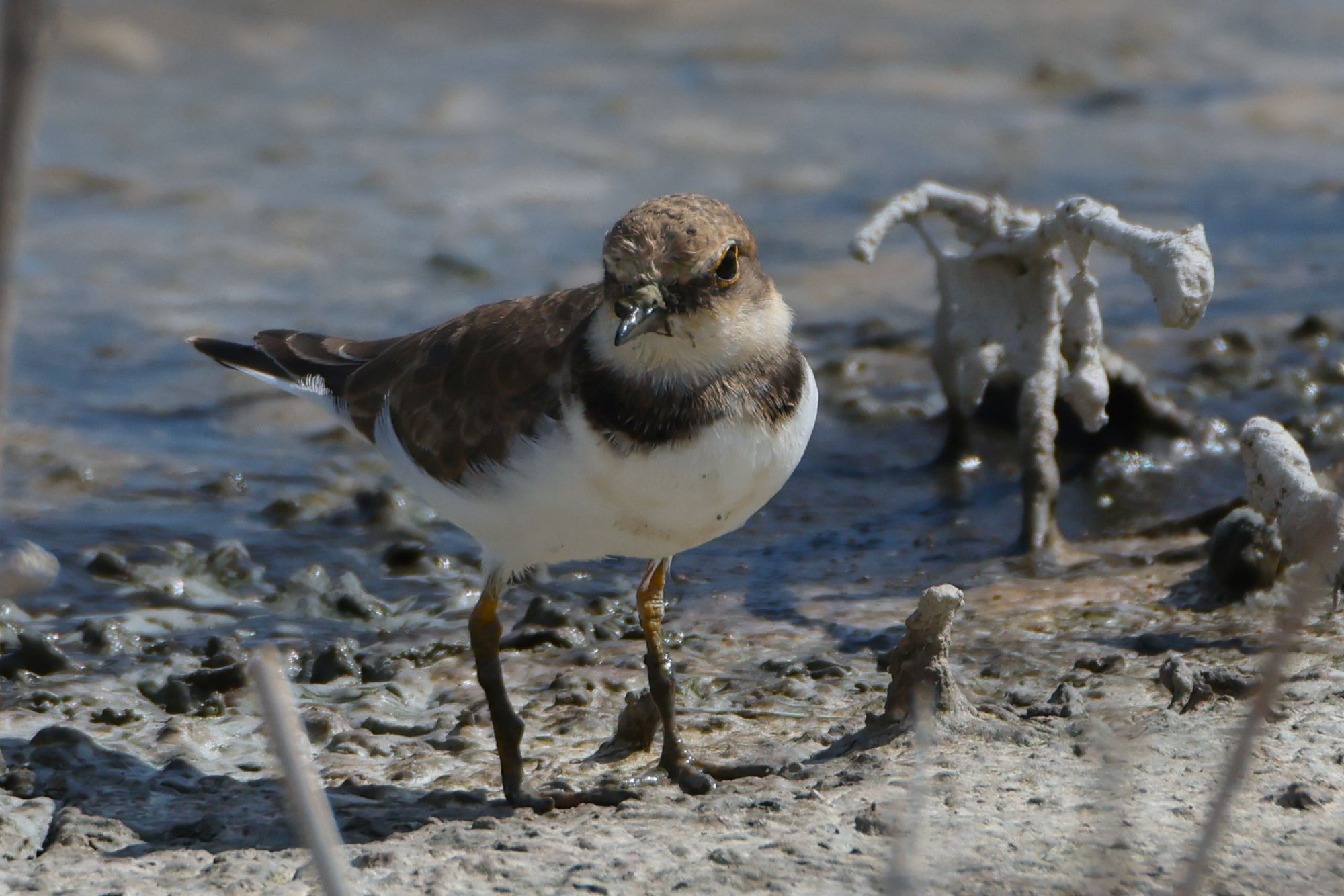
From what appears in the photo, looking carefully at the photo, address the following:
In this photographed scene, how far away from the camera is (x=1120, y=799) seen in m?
3.60

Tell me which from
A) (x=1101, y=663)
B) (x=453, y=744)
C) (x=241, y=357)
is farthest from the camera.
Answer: (x=241, y=357)

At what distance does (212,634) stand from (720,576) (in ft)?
6.17

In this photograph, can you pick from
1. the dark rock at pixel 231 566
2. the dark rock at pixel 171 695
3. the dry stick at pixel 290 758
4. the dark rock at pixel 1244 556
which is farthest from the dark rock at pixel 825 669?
the dry stick at pixel 290 758

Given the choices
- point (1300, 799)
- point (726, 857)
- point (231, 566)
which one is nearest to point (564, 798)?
point (726, 857)

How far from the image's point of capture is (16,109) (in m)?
1.23

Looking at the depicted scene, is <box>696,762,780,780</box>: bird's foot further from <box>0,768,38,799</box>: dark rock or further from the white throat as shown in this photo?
<box>0,768,38,799</box>: dark rock

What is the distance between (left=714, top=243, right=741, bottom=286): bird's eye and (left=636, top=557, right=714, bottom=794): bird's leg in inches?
37.9

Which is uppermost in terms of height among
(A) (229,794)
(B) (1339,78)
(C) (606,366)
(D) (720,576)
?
(B) (1339,78)

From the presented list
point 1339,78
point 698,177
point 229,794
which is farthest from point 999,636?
point 1339,78

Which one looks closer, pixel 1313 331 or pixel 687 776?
pixel 687 776

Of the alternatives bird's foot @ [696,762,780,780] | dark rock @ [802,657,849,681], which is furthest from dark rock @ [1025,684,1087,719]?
bird's foot @ [696,762,780,780]

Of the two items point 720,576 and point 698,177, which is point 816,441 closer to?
point 720,576

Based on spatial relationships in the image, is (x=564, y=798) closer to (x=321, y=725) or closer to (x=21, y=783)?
(x=321, y=725)

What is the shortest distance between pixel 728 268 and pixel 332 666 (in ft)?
6.75
